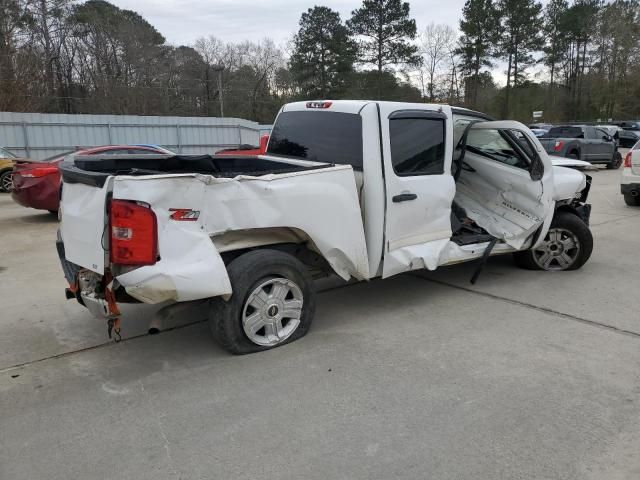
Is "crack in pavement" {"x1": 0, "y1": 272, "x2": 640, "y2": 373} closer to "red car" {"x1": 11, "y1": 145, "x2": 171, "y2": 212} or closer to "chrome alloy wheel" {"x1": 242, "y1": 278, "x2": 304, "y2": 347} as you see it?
"chrome alloy wheel" {"x1": 242, "y1": 278, "x2": 304, "y2": 347}

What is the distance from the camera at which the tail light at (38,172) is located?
33.7 ft

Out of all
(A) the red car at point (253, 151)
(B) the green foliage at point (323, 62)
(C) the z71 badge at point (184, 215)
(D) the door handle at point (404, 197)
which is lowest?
(D) the door handle at point (404, 197)

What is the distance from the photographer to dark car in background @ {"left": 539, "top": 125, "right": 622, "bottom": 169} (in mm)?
20016

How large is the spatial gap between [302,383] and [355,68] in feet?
149

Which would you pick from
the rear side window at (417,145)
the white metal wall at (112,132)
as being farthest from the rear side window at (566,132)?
the rear side window at (417,145)

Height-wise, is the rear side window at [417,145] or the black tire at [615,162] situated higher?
the rear side window at [417,145]

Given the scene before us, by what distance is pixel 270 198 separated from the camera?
387cm

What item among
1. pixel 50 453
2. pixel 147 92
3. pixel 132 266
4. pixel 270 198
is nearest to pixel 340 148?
pixel 270 198

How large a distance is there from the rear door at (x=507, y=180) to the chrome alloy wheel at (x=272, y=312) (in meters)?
2.87

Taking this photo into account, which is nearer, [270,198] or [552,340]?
[270,198]

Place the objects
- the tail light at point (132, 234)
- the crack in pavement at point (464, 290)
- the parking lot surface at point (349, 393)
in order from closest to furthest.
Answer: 1. the parking lot surface at point (349, 393)
2. the tail light at point (132, 234)
3. the crack in pavement at point (464, 290)

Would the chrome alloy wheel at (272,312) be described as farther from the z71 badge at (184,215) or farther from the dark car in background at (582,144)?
the dark car in background at (582,144)

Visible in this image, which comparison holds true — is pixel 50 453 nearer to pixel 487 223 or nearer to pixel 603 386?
pixel 603 386

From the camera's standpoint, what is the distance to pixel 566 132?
21.5m
